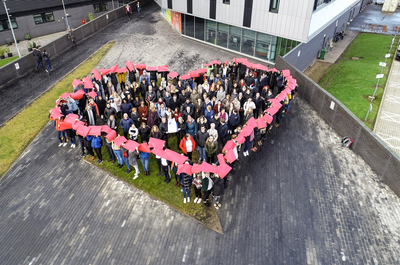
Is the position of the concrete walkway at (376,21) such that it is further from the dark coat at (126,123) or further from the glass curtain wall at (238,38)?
the dark coat at (126,123)

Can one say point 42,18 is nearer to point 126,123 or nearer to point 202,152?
point 126,123

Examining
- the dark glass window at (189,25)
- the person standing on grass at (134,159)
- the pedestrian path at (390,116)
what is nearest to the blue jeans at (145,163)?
the person standing on grass at (134,159)

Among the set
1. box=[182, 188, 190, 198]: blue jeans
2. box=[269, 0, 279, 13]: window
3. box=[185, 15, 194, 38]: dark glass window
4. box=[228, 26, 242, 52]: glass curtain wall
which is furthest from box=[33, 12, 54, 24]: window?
box=[182, 188, 190, 198]: blue jeans

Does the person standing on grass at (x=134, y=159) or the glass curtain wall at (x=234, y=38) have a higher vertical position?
the glass curtain wall at (x=234, y=38)

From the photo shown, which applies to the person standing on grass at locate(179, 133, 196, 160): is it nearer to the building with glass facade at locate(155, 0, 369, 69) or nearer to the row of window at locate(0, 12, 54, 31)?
the building with glass facade at locate(155, 0, 369, 69)

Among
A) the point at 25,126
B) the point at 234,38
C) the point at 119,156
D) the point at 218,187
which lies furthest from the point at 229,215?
the point at 234,38

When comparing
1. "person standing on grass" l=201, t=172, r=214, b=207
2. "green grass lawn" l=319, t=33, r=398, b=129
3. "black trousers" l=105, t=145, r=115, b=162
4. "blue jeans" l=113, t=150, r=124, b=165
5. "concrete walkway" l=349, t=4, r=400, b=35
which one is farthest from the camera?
"concrete walkway" l=349, t=4, r=400, b=35
